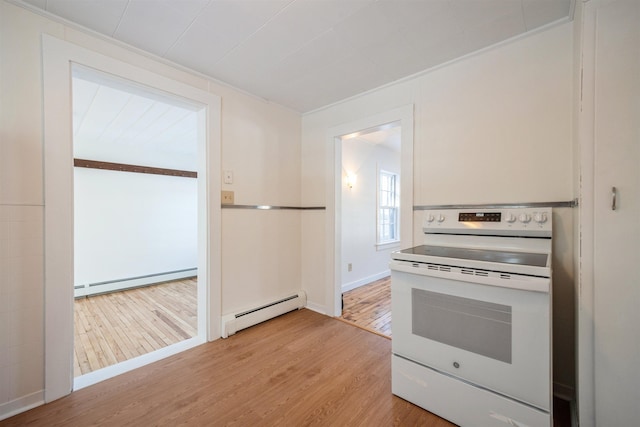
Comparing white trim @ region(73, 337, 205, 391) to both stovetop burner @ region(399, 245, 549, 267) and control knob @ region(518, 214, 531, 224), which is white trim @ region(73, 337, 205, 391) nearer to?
stovetop burner @ region(399, 245, 549, 267)

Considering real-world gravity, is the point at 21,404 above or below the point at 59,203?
below

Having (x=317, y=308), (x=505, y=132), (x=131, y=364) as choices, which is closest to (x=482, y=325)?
(x=505, y=132)

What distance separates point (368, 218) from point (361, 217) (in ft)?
0.64

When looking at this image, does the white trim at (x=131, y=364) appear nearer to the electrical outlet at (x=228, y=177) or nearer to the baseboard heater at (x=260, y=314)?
the baseboard heater at (x=260, y=314)

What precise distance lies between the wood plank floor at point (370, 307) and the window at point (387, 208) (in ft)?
3.05

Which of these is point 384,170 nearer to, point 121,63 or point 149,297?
point 121,63

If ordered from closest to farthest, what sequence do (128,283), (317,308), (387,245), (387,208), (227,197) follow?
1. (227,197)
2. (317,308)
3. (128,283)
4. (387,245)
5. (387,208)

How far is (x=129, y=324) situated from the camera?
8.59 ft

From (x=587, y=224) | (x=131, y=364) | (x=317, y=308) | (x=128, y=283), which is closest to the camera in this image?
(x=587, y=224)

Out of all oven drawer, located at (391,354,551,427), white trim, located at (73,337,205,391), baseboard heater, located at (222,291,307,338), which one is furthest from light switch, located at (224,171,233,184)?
oven drawer, located at (391,354,551,427)

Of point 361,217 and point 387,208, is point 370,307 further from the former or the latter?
point 387,208

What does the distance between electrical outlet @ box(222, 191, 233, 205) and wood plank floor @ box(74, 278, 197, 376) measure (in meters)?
1.30

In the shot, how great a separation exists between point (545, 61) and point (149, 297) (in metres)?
4.75

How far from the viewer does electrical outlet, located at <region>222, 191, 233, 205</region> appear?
231 cm
